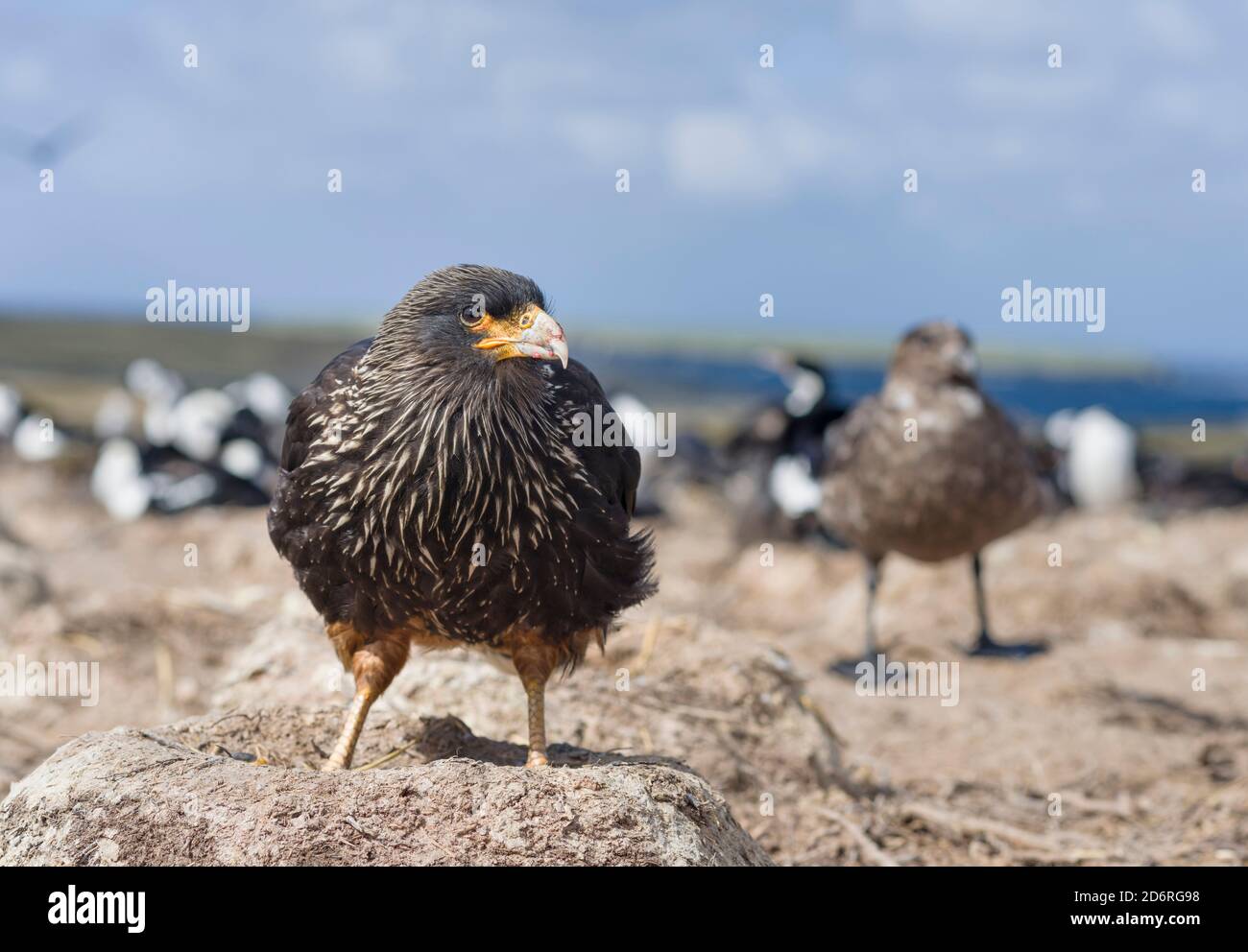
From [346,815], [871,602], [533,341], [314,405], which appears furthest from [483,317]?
[871,602]

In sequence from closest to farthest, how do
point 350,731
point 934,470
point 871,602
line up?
point 350,731
point 934,470
point 871,602

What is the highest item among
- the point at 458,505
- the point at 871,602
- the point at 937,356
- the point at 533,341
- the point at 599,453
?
the point at 937,356

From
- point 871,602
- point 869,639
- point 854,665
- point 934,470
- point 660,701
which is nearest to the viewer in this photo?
point 660,701

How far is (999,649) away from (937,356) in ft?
6.94

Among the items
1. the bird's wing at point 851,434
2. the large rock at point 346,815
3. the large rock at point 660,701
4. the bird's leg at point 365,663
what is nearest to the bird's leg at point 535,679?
the bird's leg at point 365,663

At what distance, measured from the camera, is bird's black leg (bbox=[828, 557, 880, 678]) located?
9.71 metres

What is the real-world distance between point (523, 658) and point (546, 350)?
1017 millimetres

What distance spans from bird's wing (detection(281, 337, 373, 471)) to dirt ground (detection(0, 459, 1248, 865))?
3.42 feet

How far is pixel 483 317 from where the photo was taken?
14.7 ft

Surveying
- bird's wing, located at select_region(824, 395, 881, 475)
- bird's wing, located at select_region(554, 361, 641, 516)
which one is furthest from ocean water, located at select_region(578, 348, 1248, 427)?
bird's wing, located at select_region(554, 361, 641, 516)

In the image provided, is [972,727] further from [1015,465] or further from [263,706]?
[263,706]

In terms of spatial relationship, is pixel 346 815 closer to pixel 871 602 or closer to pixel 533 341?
pixel 533 341

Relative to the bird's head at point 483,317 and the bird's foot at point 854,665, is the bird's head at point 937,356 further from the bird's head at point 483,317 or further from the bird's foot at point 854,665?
the bird's head at point 483,317

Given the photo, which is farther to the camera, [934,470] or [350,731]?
[934,470]
